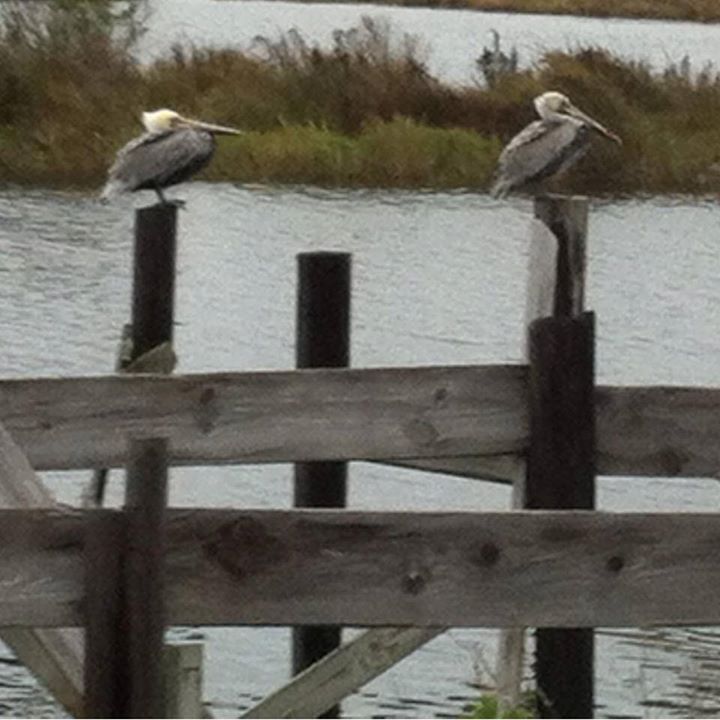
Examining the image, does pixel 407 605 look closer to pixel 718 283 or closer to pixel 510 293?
pixel 510 293

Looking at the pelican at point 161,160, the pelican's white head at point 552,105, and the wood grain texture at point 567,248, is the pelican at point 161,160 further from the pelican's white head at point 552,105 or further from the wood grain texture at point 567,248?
the wood grain texture at point 567,248

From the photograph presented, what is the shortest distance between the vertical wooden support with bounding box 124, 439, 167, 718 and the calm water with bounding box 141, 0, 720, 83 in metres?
29.8

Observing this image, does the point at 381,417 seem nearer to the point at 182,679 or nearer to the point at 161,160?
the point at 182,679

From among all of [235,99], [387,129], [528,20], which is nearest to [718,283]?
[387,129]

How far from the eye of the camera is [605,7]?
64.1 meters

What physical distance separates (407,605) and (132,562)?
1.90ft

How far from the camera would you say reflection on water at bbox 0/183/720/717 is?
11.5 meters

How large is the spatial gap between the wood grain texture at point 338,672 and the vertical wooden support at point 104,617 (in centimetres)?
246

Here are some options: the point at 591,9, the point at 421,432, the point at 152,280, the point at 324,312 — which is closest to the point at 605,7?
the point at 591,9

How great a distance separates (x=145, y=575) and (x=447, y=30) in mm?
48824

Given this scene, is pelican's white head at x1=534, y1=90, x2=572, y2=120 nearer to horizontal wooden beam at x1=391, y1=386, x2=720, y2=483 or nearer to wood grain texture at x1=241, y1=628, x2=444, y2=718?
horizontal wooden beam at x1=391, y1=386, x2=720, y2=483

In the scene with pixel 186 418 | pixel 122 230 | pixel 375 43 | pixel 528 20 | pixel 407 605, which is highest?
pixel 528 20

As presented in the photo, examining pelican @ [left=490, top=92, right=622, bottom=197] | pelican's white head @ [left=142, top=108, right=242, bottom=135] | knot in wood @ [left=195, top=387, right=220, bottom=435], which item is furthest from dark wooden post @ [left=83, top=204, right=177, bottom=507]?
pelican's white head @ [left=142, top=108, right=242, bottom=135]

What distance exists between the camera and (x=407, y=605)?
553cm
